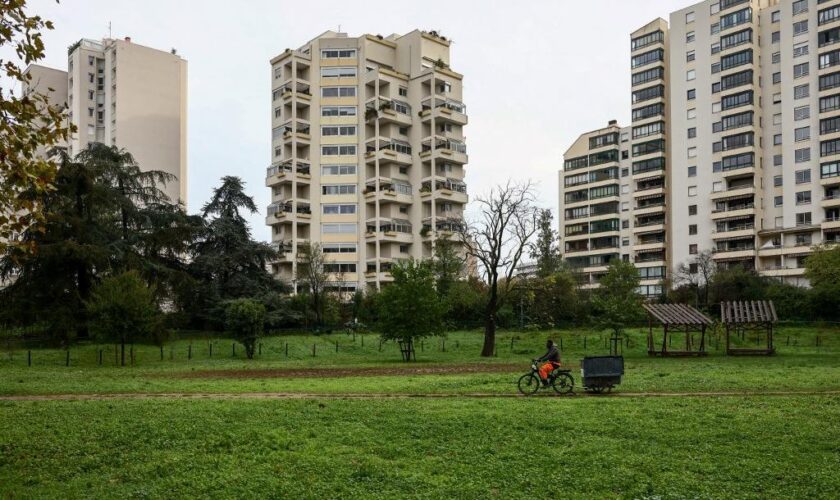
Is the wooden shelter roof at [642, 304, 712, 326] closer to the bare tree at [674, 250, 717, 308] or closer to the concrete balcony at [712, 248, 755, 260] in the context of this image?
the bare tree at [674, 250, 717, 308]

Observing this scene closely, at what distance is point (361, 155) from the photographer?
107062mm

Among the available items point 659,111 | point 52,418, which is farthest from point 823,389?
point 659,111

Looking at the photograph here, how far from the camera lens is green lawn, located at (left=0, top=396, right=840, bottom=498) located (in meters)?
12.8

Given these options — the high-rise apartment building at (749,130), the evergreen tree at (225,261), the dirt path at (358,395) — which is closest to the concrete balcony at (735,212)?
the high-rise apartment building at (749,130)

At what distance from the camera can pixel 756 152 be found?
101625 millimetres

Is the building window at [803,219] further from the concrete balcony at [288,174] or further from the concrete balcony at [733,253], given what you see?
the concrete balcony at [288,174]

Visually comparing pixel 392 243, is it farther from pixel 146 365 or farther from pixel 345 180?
pixel 146 365

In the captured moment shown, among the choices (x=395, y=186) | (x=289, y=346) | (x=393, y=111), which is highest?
(x=393, y=111)

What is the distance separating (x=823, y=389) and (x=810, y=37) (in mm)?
87833

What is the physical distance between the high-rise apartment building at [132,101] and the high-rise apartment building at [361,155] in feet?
74.8

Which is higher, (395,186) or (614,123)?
(614,123)

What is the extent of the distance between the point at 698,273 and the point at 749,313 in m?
53.0

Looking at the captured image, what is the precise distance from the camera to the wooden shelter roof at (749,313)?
49.0 meters

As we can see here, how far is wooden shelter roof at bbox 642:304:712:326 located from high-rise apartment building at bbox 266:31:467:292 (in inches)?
2129
